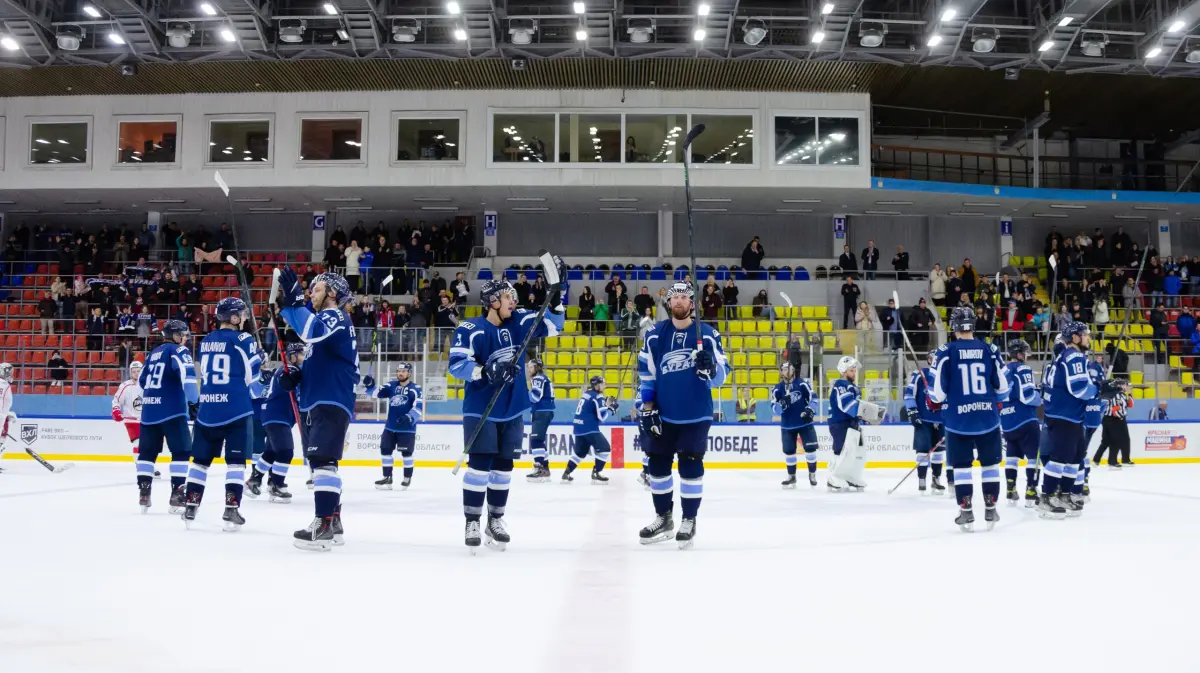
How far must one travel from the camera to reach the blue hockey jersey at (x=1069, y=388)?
8045 millimetres

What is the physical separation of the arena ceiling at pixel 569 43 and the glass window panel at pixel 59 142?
89 cm

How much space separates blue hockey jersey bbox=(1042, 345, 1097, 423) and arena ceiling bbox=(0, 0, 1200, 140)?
10.7 metres

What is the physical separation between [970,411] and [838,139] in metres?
14.9

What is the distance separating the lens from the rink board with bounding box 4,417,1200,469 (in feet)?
48.6

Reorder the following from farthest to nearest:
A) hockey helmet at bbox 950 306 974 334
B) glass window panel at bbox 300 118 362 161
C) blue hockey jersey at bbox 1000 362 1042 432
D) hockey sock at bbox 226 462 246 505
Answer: glass window panel at bbox 300 118 362 161 < blue hockey jersey at bbox 1000 362 1042 432 < hockey helmet at bbox 950 306 974 334 < hockey sock at bbox 226 462 246 505

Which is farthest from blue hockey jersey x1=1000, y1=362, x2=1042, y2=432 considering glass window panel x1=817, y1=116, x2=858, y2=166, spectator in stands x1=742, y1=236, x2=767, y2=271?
spectator in stands x1=742, y1=236, x2=767, y2=271

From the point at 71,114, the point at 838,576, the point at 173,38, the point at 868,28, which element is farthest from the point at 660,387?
the point at 71,114

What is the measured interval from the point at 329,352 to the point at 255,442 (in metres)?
4.93

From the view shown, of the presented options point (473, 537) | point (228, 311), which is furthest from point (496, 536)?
point (228, 311)

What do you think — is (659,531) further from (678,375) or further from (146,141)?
(146,141)

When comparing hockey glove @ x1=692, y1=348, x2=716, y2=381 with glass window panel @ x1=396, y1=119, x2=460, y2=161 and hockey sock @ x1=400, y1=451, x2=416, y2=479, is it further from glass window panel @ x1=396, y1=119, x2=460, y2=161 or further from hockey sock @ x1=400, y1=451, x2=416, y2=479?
glass window panel @ x1=396, y1=119, x2=460, y2=161

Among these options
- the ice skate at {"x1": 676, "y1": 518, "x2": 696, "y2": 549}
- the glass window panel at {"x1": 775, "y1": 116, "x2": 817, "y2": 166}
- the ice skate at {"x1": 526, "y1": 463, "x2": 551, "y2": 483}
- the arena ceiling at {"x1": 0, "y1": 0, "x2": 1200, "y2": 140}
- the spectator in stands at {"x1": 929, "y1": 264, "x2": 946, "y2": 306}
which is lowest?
the ice skate at {"x1": 526, "y1": 463, "x2": 551, "y2": 483}

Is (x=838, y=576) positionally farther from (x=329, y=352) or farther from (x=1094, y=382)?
(x=1094, y=382)

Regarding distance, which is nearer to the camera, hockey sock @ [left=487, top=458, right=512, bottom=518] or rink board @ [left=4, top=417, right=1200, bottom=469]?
hockey sock @ [left=487, top=458, right=512, bottom=518]
